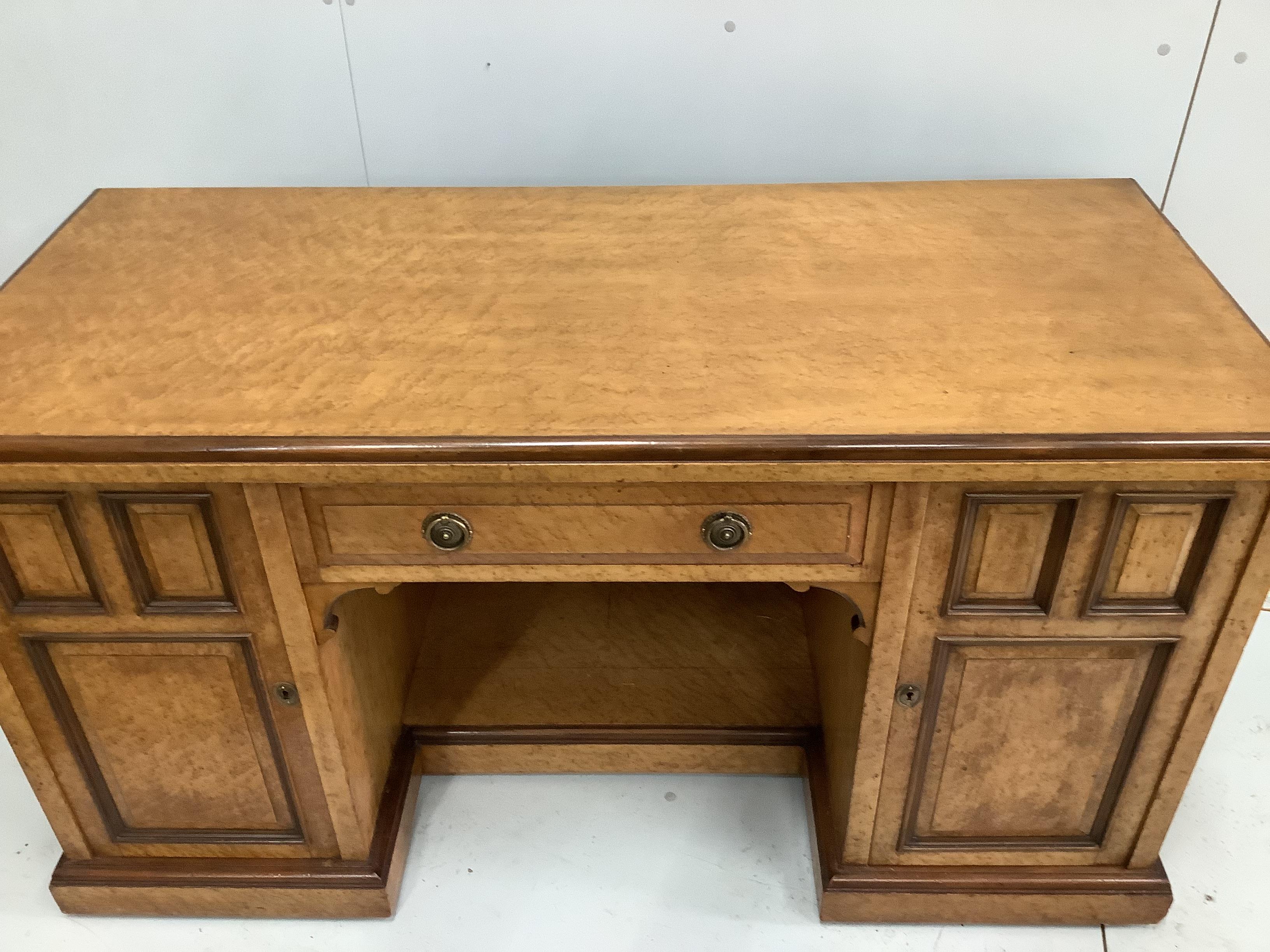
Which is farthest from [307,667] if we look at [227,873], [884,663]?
[884,663]

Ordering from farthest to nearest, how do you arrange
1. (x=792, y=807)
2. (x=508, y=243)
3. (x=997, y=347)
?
(x=792, y=807), (x=508, y=243), (x=997, y=347)

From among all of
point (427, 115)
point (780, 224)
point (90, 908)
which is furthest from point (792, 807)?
point (427, 115)

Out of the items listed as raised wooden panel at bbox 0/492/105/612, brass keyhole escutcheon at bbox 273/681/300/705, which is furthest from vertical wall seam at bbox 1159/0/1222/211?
raised wooden panel at bbox 0/492/105/612

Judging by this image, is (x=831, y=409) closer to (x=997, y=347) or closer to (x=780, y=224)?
(x=997, y=347)

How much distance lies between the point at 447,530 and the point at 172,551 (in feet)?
1.09

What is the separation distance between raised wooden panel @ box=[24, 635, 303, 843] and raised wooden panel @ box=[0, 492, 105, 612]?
0.17ft

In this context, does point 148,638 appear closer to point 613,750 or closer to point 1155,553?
point 613,750

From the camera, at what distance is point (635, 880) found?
1.58 m

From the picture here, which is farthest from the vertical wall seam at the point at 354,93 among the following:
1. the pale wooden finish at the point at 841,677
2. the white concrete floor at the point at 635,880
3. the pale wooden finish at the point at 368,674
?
the white concrete floor at the point at 635,880

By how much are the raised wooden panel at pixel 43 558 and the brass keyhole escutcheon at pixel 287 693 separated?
0.23 metres

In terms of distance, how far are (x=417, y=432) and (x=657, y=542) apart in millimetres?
300

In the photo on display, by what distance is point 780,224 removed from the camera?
151 cm

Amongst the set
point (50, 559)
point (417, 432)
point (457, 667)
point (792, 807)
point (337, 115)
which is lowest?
point (792, 807)

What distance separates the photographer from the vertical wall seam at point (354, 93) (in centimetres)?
162
